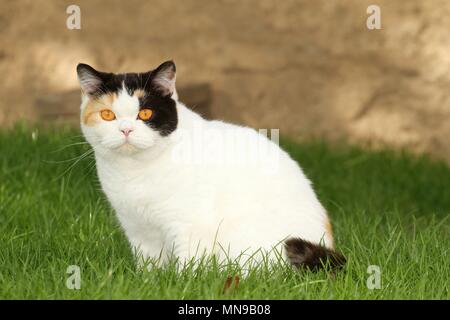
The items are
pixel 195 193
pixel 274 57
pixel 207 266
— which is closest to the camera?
pixel 207 266

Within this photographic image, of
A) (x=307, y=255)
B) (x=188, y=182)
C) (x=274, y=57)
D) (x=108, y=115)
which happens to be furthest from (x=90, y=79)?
(x=274, y=57)

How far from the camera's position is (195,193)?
3.30 metres

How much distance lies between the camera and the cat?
328cm

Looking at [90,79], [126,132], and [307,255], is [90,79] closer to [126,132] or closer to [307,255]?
[126,132]

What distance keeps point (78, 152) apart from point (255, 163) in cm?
220

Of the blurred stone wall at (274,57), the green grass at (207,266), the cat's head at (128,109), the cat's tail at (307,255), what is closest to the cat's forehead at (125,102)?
the cat's head at (128,109)

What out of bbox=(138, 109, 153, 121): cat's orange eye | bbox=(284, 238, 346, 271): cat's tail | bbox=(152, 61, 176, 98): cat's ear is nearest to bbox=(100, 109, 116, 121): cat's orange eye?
bbox=(138, 109, 153, 121): cat's orange eye

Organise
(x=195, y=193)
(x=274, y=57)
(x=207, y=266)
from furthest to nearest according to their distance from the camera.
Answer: (x=274, y=57), (x=195, y=193), (x=207, y=266)

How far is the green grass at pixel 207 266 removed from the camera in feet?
9.95

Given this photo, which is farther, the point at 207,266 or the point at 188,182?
the point at 188,182

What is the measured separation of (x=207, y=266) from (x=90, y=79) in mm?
936

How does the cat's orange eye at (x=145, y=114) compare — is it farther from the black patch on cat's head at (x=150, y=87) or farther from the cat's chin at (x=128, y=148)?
the cat's chin at (x=128, y=148)

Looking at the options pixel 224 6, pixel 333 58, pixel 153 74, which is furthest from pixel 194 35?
pixel 153 74

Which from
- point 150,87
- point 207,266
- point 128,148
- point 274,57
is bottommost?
point 207,266
